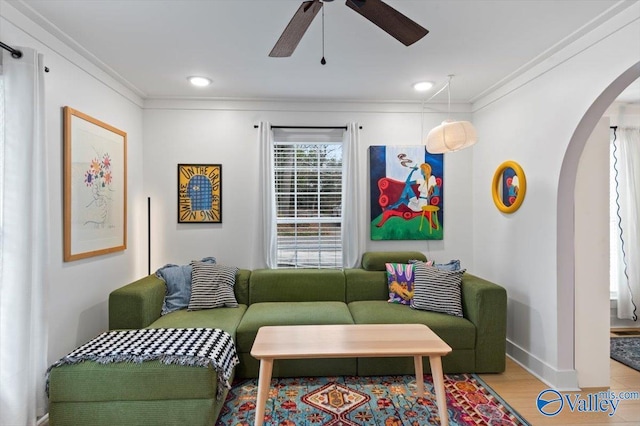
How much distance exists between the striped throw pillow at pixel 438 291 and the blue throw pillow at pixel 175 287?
2.06 m

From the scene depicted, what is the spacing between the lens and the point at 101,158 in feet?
9.45

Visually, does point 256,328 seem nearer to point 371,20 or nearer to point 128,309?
point 128,309

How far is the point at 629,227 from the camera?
389 cm

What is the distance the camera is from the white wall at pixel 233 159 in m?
3.66

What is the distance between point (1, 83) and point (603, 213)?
405cm

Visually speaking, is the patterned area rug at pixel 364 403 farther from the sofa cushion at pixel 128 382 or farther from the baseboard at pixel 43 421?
the baseboard at pixel 43 421

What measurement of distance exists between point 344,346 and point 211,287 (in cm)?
158

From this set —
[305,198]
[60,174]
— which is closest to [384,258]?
[305,198]

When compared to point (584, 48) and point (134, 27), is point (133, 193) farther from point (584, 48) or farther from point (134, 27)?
point (584, 48)

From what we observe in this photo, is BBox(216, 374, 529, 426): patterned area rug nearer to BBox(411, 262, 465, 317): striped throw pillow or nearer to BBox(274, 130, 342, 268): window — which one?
BBox(411, 262, 465, 317): striped throw pillow

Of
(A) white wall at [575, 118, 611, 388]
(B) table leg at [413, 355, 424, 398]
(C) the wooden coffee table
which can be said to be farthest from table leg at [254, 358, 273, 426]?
(A) white wall at [575, 118, 611, 388]

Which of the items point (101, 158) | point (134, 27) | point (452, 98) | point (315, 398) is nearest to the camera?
point (134, 27)

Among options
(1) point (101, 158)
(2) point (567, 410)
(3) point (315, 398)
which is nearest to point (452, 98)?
(2) point (567, 410)

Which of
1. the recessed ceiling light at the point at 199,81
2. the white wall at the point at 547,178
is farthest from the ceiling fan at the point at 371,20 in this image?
the recessed ceiling light at the point at 199,81
